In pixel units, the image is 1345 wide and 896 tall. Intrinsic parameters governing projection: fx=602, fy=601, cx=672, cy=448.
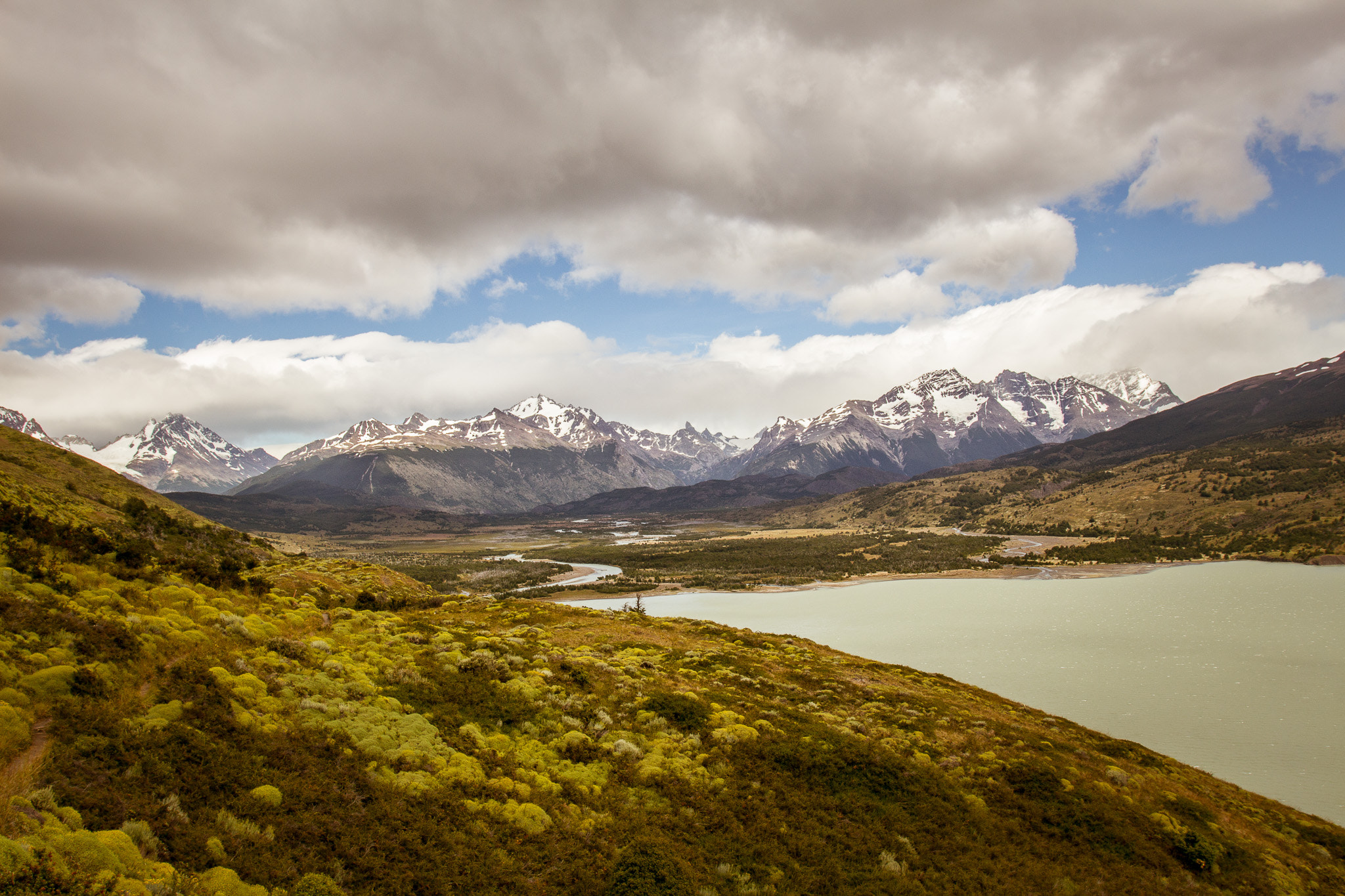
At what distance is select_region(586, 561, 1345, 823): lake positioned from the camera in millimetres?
42219

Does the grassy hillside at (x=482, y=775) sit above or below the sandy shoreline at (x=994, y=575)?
above

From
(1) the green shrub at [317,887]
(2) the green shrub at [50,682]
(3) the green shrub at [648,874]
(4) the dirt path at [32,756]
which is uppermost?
(2) the green shrub at [50,682]

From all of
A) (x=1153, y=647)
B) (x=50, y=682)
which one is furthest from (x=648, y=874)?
(x=1153, y=647)

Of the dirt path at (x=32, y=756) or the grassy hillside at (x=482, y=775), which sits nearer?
the dirt path at (x=32, y=756)

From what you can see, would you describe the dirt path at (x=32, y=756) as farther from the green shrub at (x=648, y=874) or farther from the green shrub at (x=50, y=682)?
the green shrub at (x=648, y=874)

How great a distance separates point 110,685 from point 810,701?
1097 inches

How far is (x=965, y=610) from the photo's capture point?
104m

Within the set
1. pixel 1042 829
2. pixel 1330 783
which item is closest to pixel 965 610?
pixel 1330 783

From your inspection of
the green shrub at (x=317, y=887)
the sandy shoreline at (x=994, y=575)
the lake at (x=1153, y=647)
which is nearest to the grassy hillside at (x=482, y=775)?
the green shrub at (x=317, y=887)

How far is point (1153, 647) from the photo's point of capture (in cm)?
7088

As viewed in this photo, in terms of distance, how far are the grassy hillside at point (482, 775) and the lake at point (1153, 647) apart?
14843 mm

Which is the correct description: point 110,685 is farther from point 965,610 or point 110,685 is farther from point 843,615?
point 965,610

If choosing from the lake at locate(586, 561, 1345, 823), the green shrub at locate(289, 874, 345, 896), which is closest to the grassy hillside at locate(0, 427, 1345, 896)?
the green shrub at locate(289, 874, 345, 896)

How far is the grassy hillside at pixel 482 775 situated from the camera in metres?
12.8
